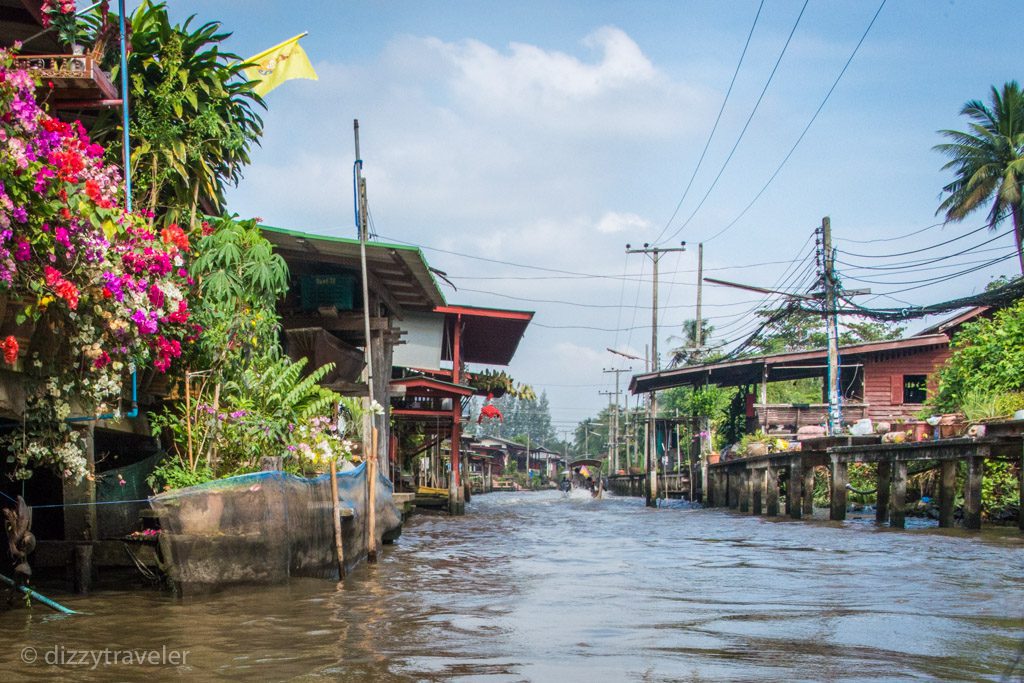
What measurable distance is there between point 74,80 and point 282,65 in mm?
6904

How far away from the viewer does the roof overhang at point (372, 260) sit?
14.7 metres

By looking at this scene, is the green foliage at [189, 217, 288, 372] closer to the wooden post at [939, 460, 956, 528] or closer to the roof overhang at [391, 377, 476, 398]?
the roof overhang at [391, 377, 476, 398]

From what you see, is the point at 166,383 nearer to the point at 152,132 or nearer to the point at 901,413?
the point at 152,132

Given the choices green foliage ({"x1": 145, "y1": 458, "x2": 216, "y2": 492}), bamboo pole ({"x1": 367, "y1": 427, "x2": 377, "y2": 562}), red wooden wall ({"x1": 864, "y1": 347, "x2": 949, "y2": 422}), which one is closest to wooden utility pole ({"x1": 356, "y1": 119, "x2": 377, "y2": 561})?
bamboo pole ({"x1": 367, "y1": 427, "x2": 377, "y2": 562})

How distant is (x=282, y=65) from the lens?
15.3 metres

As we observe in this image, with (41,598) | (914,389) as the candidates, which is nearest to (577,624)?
(41,598)

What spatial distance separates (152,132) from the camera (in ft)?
36.1

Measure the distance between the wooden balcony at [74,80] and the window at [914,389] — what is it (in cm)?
2665

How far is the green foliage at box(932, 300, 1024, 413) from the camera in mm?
20094

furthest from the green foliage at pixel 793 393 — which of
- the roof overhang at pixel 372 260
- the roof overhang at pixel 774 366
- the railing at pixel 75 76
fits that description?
the railing at pixel 75 76

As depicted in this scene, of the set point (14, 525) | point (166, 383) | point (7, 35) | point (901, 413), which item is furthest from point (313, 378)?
point (901, 413)

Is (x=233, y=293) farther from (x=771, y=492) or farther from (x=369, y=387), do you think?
(x=771, y=492)

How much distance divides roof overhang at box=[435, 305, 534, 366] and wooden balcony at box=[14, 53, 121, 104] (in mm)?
11940

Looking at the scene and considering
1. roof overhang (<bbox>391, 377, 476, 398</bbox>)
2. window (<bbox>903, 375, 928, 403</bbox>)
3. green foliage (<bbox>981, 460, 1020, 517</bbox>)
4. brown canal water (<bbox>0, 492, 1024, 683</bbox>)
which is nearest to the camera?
brown canal water (<bbox>0, 492, 1024, 683</bbox>)
